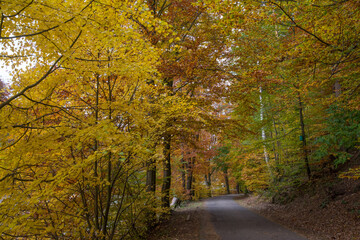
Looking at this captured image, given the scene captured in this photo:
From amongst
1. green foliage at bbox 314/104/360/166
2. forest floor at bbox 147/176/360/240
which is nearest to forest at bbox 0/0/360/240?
green foliage at bbox 314/104/360/166

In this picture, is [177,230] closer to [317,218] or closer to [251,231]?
[251,231]

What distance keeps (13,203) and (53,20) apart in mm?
2453

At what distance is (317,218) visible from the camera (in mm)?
8070

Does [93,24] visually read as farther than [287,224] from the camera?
No

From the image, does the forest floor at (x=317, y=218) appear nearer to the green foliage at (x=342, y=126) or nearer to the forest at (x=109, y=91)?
the forest at (x=109, y=91)

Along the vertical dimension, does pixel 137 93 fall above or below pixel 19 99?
above

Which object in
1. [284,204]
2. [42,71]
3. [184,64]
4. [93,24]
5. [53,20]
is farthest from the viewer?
[284,204]

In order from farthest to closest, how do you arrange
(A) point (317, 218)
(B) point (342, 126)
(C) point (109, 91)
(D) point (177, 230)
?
(D) point (177, 230) → (A) point (317, 218) → (B) point (342, 126) → (C) point (109, 91)

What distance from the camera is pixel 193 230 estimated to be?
8.11 metres

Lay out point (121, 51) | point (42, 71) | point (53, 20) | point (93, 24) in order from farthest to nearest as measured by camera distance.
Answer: point (121, 51), point (42, 71), point (93, 24), point (53, 20)

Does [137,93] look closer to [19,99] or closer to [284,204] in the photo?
[19,99]

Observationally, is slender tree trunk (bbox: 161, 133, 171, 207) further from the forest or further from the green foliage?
the green foliage

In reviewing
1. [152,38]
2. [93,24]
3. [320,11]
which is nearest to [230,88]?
[152,38]

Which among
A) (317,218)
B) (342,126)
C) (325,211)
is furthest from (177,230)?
(342,126)
